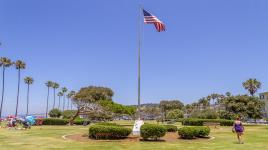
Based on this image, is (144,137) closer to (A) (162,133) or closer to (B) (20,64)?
(A) (162,133)

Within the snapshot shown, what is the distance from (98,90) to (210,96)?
78105 millimetres

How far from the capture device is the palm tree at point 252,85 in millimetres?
89562

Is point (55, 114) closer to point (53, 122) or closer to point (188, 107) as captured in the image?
point (53, 122)

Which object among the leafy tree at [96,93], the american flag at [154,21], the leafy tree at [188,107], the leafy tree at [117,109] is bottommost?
the leafy tree at [117,109]

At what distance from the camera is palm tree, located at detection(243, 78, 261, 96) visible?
294 ft

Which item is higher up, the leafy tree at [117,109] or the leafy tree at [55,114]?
the leafy tree at [117,109]

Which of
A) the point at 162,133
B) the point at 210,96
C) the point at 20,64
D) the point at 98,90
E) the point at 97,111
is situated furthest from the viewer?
the point at 210,96

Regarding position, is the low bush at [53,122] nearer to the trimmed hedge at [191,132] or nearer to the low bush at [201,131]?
the trimmed hedge at [191,132]

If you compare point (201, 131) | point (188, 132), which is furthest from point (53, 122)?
point (188, 132)

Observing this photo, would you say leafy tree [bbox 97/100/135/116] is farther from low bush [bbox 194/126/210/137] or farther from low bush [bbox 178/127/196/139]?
low bush [bbox 178/127/196/139]

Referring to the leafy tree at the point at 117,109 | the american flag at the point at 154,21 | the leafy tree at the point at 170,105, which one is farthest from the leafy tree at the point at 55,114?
the american flag at the point at 154,21

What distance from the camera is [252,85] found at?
294ft

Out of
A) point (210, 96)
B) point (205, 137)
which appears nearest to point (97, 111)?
point (205, 137)

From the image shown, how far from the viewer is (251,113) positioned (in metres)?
58.4
